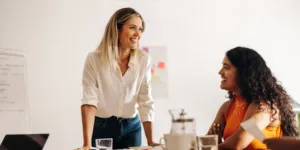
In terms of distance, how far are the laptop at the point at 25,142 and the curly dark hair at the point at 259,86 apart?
893 millimetres

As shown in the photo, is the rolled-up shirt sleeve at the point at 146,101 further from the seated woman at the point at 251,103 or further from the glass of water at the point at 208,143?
the glass of water at the point at 208,143

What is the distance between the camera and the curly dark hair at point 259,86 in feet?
5.47

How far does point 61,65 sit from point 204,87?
131 cm

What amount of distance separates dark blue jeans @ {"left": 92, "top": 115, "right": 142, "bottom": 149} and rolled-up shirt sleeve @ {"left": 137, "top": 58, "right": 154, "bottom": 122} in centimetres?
8

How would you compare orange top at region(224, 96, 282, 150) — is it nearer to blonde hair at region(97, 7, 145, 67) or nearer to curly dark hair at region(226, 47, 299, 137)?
curly dark hair at region(226, 47, 299, 137)

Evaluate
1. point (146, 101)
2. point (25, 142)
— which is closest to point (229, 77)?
point (146, 101)

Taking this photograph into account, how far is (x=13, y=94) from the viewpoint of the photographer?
2914 millimetres

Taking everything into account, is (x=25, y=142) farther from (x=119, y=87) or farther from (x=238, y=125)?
(x=238, y=125)

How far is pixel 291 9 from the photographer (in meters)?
3.79

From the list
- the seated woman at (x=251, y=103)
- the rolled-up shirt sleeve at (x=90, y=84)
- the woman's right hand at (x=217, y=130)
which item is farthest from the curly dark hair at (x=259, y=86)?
the rolled-up shirt sleeve at (x=90, y=84)

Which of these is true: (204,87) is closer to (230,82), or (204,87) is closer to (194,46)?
(194,46)

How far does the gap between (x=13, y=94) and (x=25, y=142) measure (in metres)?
1.61

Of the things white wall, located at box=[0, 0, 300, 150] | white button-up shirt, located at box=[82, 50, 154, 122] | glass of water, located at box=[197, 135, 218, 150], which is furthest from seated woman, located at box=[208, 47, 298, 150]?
white wall, located at box=[0, 0, 300, 150]

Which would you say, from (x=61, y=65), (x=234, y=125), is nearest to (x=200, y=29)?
(x=61, y=65)
